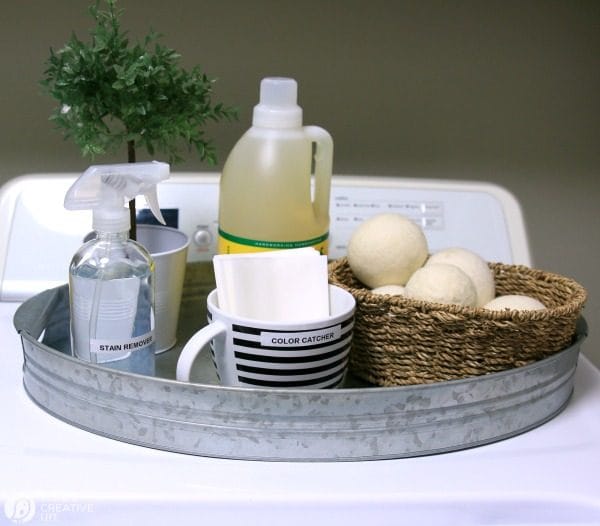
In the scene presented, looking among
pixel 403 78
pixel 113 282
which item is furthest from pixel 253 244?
pixel 403 78

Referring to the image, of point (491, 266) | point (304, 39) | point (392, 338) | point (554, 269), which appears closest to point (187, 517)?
point (392, 338)

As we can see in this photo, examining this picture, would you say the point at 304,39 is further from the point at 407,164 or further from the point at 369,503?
the point at 369,503

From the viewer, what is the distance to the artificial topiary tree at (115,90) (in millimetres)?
695

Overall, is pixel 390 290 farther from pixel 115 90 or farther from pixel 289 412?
pixel 115 90

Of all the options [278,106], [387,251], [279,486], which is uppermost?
[278,106]

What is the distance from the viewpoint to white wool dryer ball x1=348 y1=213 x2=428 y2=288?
744 millimetres

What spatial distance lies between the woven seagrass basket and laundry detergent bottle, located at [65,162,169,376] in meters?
0.17

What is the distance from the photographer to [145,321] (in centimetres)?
67

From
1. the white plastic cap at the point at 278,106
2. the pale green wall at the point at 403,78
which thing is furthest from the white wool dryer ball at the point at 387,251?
the pale green wall at the point at 403,78

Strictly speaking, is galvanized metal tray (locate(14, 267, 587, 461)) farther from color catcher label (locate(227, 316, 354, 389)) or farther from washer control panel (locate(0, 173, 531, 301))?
washer control panel (locate(0, 173, 531, 301))

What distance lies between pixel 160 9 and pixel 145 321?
1.93 ft

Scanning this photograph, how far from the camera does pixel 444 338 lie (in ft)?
2.16

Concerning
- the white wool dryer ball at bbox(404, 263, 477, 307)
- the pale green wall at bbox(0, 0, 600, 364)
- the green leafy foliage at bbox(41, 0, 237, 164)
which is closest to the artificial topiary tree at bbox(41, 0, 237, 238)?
the green leafy foliage at bbox(41, 0, 237, 164)

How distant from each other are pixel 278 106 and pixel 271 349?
0.83 ft
